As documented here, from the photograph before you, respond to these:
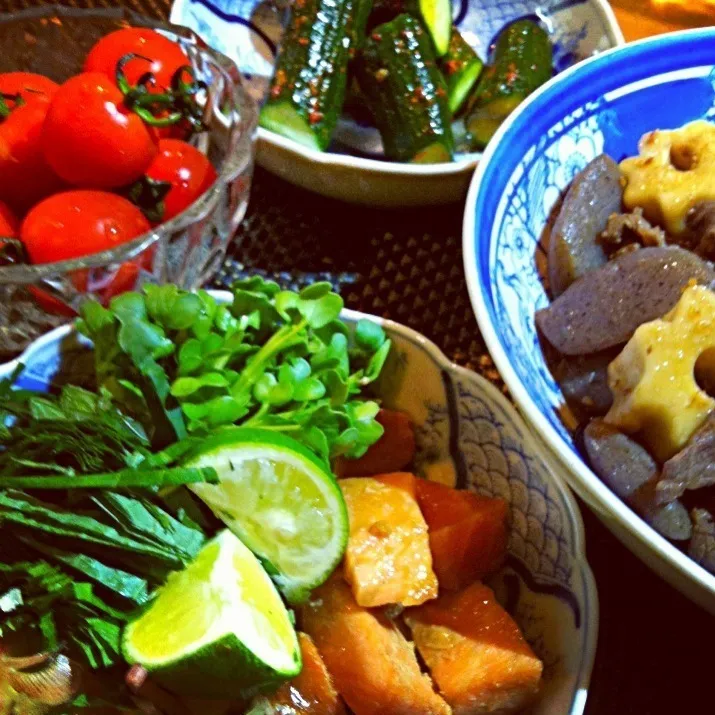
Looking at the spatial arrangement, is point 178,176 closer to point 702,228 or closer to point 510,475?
point 510,475

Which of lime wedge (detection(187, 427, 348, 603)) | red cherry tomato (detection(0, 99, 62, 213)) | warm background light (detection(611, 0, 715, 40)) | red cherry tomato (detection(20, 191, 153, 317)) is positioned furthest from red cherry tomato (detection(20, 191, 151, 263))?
warm background light (detection(611, 0, 715, 40))

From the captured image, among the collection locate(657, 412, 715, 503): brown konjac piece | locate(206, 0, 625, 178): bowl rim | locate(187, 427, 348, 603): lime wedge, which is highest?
locate(206, 0, 625, 178): bowl rim

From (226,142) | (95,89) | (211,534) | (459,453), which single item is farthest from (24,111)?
(459,453)

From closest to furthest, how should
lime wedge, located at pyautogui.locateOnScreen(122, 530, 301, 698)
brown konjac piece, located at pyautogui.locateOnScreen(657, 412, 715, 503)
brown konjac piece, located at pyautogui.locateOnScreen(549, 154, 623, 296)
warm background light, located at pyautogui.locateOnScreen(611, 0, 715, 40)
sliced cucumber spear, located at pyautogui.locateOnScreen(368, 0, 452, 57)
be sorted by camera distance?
lime wedge, located at pyautogui.locateOnScreen(122, 530, 301, 698)
brown konjac piece, located at pyautogui.locateOnScreen(657, 412, 715, 503)
brown konjac piece, located at pyautogui.locateOnScreen(549, 154, 623, 296)
sliced cucumber spear, located at pyautogui.locateOnScreen(368, 0, 452, 57)
warm background light, located at pyautogui.locateOnScreen(611, 0, 715, 40)

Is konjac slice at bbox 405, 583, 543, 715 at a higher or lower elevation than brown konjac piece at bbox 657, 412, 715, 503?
lower

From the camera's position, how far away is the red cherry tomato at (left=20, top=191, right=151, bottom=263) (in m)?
0.95

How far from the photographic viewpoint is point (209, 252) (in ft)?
3.56

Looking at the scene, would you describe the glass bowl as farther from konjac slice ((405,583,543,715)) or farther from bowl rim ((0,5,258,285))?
konjac slice ((405,583,543,715))

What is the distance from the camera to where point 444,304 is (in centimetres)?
117

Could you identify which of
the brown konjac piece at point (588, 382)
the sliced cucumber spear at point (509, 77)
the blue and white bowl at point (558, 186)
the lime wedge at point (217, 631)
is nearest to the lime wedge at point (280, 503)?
the lime wedge at point (217, 631)

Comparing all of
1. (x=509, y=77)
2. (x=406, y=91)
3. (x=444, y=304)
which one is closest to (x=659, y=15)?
(x=509, y=77)

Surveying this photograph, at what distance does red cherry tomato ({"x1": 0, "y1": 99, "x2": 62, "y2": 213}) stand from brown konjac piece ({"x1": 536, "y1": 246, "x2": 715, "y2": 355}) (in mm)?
778

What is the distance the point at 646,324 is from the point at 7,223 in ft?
2.87

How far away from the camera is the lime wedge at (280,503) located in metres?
Result: 0.79
